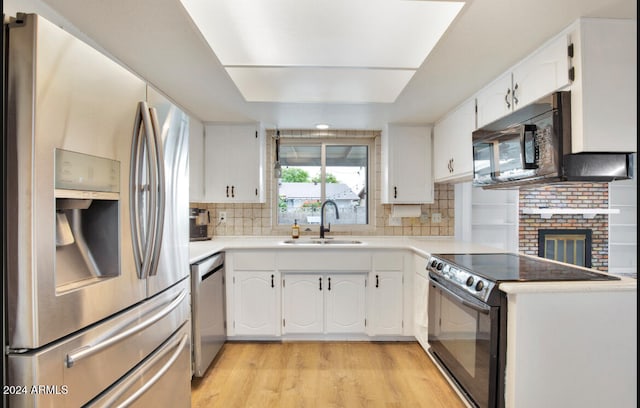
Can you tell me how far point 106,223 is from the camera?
1060mm

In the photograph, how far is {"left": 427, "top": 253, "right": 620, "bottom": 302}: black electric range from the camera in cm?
159

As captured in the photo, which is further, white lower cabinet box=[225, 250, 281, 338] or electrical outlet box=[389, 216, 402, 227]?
electrical outlet box=[389, 216, 402, 227]

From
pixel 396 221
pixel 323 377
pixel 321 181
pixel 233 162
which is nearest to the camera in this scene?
pixel 323 377

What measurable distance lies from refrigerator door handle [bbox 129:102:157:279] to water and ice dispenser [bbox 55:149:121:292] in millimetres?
66

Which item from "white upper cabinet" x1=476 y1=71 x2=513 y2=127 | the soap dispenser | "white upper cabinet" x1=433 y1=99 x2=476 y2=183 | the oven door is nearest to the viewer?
the oven door

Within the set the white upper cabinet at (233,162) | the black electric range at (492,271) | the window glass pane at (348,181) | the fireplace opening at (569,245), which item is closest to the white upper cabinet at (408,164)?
the window glass pane at (348,181)

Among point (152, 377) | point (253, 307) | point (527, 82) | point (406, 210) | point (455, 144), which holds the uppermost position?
point (527, 82)

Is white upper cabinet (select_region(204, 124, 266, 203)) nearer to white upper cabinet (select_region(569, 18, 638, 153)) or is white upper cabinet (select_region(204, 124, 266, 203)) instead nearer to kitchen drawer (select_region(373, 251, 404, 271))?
kitchen drawer (select_region(373, 251, 404, 271))

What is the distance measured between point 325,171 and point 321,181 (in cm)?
12

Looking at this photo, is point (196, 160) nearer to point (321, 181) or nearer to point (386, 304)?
point (321, 181)

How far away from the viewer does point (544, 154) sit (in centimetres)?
160

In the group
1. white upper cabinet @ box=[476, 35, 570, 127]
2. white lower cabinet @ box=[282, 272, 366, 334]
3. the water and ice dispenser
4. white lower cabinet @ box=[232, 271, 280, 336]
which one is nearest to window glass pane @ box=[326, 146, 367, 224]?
white lower cabinet @ box=[282, 272, 366, 334]

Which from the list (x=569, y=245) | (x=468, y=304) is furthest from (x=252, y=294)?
(x=569, y=245)

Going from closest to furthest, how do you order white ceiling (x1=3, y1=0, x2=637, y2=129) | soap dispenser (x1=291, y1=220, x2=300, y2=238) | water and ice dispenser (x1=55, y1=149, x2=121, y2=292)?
1. water and ice dispenser (x1=55, y1=149, x2=121, y2=292)
2. white ceiling (x1=3, y1=0, x2=637, y2=129)
3. soap dispenser (x1=291, y1=220, x2=300, y2=238)
